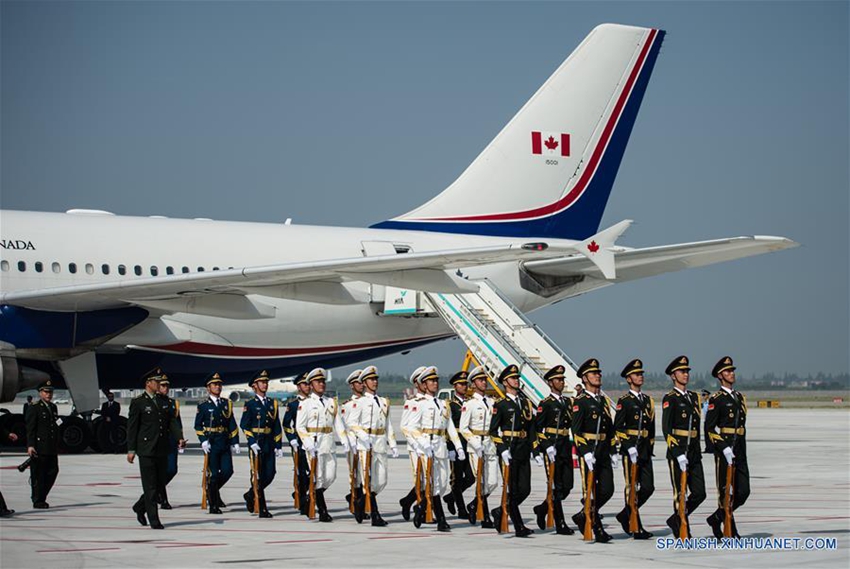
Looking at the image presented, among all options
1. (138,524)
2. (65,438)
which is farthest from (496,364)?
(138,524)

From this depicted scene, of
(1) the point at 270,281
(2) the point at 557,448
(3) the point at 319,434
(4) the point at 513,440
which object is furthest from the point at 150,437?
(1) the point at 270,281

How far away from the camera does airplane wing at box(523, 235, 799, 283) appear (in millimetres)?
17719

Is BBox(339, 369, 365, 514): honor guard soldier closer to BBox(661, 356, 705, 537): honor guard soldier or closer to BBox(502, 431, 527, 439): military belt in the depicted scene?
BBox(502, 431, 527, 439): military belt

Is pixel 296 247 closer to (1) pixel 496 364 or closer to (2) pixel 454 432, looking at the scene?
(1) pixel 496 364

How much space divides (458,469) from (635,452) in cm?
235

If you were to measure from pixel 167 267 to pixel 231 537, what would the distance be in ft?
35.5

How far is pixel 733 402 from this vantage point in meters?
11.0

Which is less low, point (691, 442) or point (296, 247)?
point (296, 247)

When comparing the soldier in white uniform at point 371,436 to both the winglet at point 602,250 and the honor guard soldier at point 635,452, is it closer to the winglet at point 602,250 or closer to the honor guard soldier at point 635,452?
the honor guard soldier at point 635,452

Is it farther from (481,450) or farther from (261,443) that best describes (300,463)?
(481,450)

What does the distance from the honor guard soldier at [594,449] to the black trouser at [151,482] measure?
410 cm

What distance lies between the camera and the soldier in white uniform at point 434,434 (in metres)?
12.2

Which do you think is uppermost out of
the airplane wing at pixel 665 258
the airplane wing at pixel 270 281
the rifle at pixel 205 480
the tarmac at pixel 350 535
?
the airplane wing at pixel 665 258

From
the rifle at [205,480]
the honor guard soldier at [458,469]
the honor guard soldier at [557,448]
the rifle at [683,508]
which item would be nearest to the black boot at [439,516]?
the honor guard soldier at [458,469]
